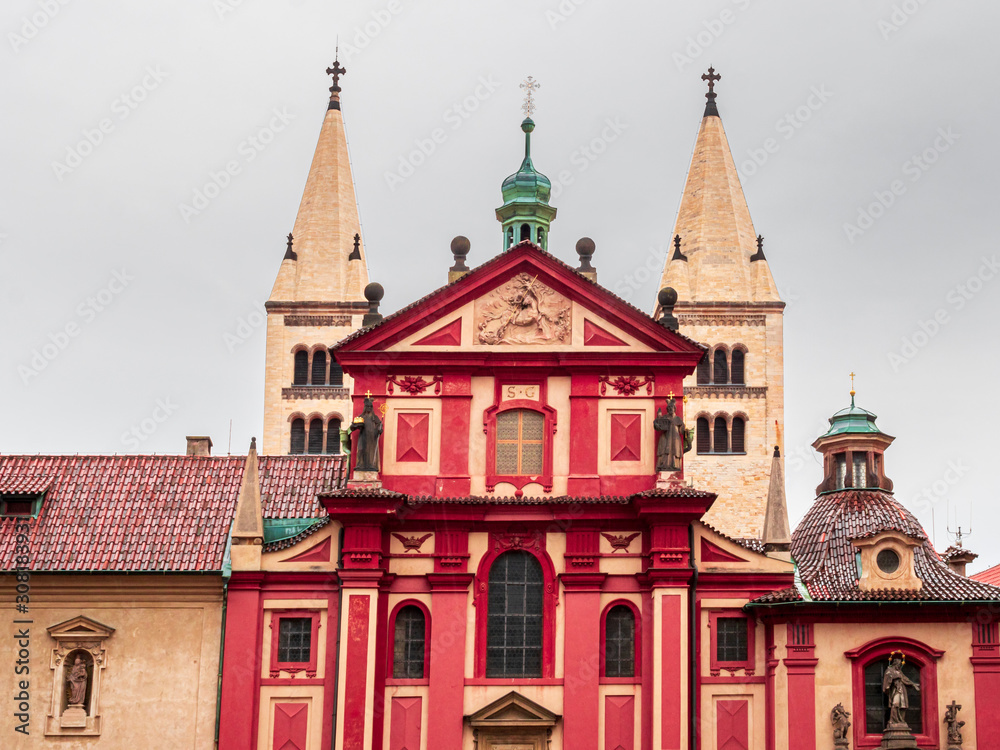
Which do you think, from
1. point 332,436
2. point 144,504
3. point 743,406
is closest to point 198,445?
point 144,504

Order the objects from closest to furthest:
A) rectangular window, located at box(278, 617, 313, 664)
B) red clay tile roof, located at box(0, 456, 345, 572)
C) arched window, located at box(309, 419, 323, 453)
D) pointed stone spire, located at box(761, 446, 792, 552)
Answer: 1. rectangular window, located at box(278, 617, 313, 664)
2. pointed stone spire, located at box(761, 446, 792, 552)
3. red clay tile roof, located at box(0, 456, 345, 572)
4. arched window, located at box(309, 419, 323, 453)

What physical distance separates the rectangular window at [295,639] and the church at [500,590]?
0.05 meters

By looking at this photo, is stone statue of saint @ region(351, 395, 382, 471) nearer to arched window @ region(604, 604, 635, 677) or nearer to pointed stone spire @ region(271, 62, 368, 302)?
arched window @ region(604, 604, 635, 677)

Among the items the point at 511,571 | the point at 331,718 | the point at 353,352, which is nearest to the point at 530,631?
the point at 511,571

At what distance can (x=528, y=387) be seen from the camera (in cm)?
Result: 3509

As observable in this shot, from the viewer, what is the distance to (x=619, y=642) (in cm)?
3394

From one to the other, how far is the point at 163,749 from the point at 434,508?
7600mm

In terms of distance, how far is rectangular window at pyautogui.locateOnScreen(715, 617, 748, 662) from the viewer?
34.0 meters

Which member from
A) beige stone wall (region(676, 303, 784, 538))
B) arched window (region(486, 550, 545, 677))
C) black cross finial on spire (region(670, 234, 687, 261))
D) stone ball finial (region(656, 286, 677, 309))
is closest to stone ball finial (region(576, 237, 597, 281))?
stone ball finial (region(656, 286, 677, 309))

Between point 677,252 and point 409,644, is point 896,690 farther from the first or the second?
point 677,252

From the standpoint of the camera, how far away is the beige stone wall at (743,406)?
63.8 m

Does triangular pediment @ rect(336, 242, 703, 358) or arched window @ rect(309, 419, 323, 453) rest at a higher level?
arched window @ rect(309, 419, 323, 453)

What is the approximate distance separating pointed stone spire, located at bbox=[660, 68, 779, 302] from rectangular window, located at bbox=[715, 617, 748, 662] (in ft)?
115

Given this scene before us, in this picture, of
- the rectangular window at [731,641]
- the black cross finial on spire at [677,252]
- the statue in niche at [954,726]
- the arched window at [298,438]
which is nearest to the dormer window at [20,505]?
the rectangular window at [731,641]
